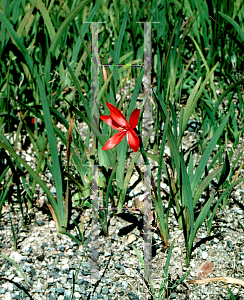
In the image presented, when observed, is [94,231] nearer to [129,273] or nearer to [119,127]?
[129,273]

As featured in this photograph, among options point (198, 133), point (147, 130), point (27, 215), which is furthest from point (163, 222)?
point (198, 133)

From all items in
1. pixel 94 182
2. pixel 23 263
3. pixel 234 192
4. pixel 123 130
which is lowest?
pixel 23 263

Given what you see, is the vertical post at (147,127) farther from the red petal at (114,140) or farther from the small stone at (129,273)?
the red petal at (114,140)

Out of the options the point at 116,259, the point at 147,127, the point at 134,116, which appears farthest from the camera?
the point at 116,259

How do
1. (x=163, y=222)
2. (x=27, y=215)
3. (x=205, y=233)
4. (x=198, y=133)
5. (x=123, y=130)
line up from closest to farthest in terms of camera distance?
(x=123, y=130) < (x=163, y=222) < (x=205, y=233) < (x=27, y=215) < (x=198, y=133)

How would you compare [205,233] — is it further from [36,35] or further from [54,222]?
[36,35]

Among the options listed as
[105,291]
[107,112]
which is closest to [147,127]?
[107,112]

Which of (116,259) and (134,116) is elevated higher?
(134,116)

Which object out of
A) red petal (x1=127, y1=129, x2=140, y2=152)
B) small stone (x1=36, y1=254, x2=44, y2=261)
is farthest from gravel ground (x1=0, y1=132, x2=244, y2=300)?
red petal (x1=127, y1=129, x2=140, y2=152)

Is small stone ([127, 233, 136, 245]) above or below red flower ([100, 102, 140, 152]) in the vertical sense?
below

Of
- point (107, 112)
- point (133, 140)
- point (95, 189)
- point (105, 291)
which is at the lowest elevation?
point (105, 291)

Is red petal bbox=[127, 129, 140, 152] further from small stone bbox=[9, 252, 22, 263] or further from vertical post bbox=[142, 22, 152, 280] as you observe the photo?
small stone bbox=[9, 252, 22, 263]
